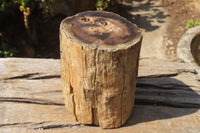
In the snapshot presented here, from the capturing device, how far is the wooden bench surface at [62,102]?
2648 millimetres

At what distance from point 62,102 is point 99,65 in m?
1.10

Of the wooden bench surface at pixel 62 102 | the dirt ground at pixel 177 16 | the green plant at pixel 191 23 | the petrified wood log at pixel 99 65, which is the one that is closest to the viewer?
the petrified wood log at pixel 99 65

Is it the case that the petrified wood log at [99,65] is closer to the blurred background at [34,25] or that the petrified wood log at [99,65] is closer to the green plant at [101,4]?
the blurred background at [34,25]

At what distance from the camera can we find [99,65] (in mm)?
2062

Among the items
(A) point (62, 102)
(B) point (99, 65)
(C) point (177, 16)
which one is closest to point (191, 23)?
(C) point (177, 16)

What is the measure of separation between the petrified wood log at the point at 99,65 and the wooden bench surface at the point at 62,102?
0.29 meters

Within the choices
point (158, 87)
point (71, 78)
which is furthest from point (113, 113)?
point (158, 87)

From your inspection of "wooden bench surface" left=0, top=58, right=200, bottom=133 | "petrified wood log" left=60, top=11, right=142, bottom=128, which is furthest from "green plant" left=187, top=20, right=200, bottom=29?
"petrified wood log" left=60, top=11, right=142, bottom=128

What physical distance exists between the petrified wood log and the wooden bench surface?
29 centimetres

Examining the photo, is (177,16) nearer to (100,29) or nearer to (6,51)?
(6,51)

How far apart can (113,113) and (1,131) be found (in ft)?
3.95

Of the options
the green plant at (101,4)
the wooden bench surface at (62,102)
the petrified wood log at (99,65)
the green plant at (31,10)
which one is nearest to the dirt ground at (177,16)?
the green plant at (101,4)

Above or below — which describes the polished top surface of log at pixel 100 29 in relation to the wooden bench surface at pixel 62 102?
above

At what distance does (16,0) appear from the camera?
17.6ft
